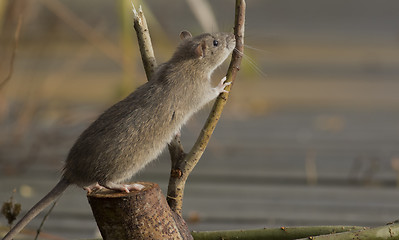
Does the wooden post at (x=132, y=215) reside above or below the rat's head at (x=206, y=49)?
below

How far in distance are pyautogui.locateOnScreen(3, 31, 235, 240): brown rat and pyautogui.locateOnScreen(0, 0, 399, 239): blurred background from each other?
0.69ft

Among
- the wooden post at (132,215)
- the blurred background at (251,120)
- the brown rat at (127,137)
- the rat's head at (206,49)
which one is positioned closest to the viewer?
the wooden post at (132,215)

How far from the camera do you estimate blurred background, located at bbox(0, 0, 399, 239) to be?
3.04m

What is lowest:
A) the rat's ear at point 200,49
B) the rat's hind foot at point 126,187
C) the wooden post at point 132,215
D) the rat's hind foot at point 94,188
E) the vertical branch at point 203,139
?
the wooden post at point 132,215

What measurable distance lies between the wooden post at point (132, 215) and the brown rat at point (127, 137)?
61 millimetres

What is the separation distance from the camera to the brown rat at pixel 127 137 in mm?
1818

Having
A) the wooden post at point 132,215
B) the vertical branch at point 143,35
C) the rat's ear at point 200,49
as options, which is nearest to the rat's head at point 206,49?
the rat's ear at point 200,49

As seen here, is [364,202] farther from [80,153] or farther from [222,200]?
[80,153]

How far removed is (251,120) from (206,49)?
262 centimetres

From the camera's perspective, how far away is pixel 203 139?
1846mm

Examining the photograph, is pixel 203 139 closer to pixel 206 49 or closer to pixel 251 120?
pixel 206 49

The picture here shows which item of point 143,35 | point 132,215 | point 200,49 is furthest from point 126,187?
point 200,49

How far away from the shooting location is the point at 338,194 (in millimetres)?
3264

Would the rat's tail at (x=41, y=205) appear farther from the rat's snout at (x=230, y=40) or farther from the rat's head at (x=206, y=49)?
the rat's snout at (x=230, y=40)
